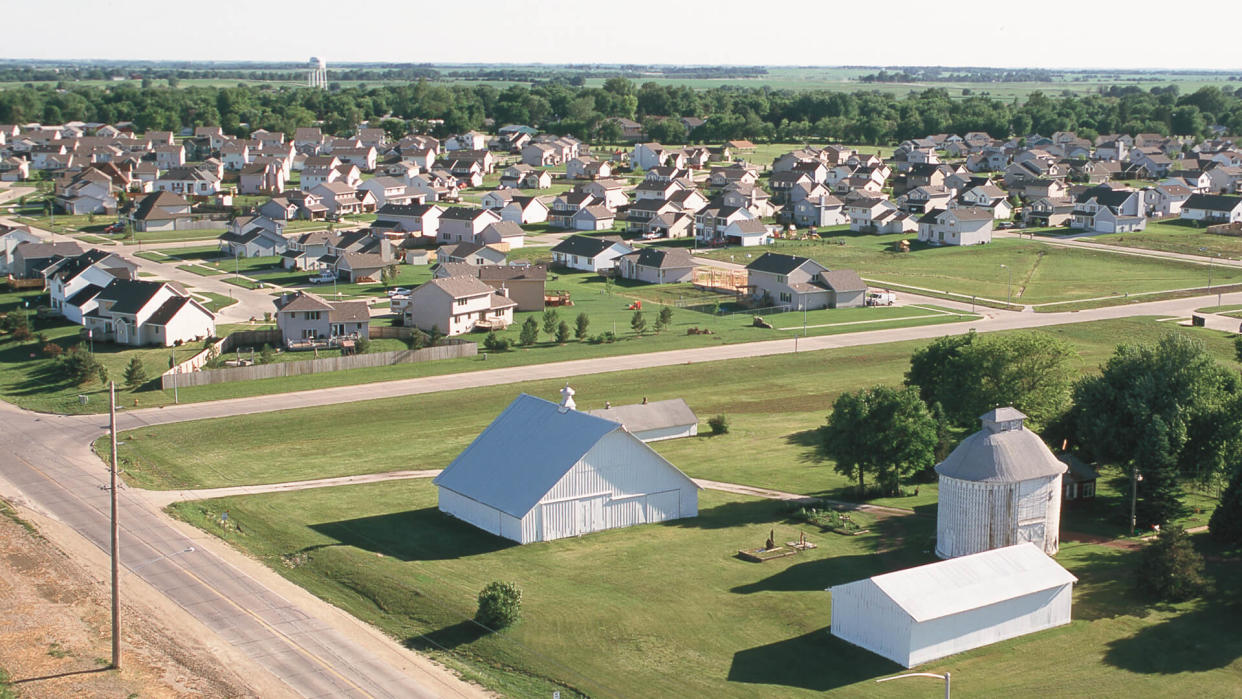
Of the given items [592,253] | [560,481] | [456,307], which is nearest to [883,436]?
[560,481]

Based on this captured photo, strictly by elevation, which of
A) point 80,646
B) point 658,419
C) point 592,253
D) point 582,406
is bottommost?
point 582,406

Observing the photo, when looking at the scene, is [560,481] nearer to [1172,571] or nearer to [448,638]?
[448,638]

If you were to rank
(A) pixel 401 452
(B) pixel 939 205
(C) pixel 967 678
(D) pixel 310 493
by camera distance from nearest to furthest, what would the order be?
(C) pixel 967 678 → (D) pixel 310 493 → (A) pixel 401 452 → (B) pixel 939 205

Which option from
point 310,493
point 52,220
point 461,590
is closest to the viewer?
point 461,590

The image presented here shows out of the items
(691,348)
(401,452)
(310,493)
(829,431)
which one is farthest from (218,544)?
(691,348)

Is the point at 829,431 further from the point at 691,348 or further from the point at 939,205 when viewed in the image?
the point at 939,205

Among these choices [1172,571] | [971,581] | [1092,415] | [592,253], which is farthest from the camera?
[592,253]
